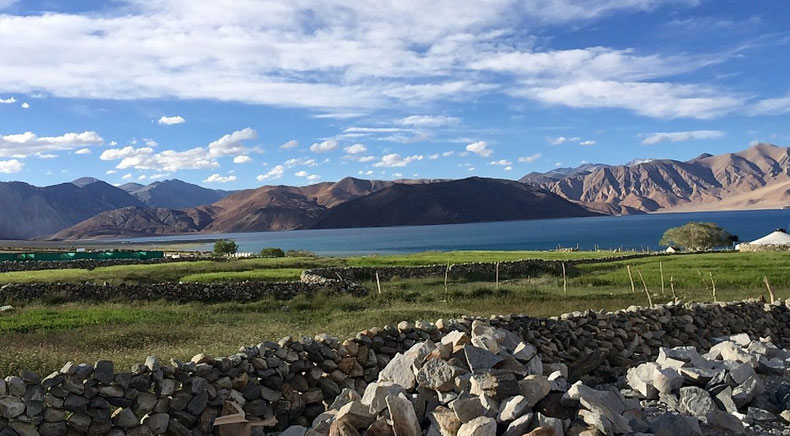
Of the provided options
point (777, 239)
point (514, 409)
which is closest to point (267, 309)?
point (514, 409)

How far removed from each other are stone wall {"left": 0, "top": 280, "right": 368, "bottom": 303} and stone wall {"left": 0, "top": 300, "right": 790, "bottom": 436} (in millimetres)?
18342

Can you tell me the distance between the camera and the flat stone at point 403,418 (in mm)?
7762

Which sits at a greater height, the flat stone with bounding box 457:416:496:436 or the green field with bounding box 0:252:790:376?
the flat stone with bounding box 457:416:496:436

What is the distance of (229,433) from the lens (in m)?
9.53

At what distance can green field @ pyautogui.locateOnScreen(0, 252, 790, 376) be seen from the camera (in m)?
16.6

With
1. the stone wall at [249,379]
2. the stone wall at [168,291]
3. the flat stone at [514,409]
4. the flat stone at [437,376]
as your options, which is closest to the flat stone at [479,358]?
the flat stone at [437,376]

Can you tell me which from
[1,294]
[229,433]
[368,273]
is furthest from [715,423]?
[368,273]

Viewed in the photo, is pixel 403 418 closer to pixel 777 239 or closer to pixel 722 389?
pixel 722 389

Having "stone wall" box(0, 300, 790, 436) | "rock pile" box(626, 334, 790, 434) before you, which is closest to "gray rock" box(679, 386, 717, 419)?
"rock pile" box(626, 334, 790, 434)

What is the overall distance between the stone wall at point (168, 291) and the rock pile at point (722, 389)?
22597 mm

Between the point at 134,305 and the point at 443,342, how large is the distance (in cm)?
2240

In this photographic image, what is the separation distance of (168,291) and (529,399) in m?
26.7

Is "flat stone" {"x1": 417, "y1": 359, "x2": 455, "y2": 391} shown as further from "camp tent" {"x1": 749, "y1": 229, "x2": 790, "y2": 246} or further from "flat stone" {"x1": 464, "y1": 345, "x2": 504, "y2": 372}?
"camp tent" {"x1": 749, "y1": 229, "x2": 790, "y2": 246}

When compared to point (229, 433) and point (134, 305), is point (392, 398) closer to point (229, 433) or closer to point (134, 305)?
point (229, 433)
